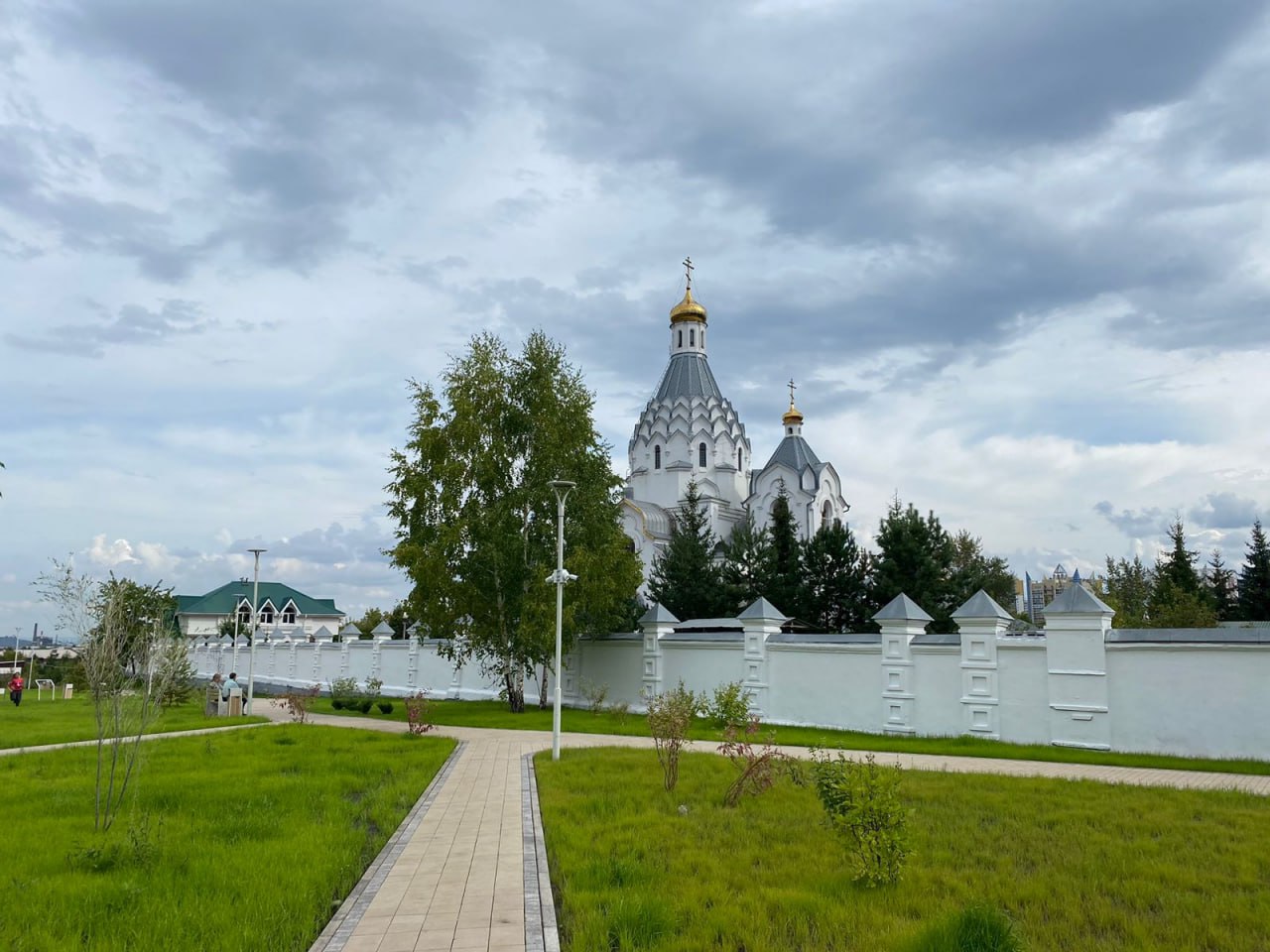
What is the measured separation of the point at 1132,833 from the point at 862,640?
11025 mm

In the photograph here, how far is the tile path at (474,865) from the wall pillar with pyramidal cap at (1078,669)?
1.84 meters

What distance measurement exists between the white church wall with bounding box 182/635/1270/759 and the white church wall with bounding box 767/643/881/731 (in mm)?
23

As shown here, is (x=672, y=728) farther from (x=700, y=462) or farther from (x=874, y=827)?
(x=700, y=462)

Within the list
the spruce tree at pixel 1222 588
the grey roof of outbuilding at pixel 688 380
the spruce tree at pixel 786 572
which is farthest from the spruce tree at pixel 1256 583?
the grey roof of outbuilding at pixel 688 380

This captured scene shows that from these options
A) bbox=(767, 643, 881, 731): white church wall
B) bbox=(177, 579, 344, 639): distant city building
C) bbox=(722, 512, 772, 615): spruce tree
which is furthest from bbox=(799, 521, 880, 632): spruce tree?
bbox=(177, 579, 344, 639): distant city building

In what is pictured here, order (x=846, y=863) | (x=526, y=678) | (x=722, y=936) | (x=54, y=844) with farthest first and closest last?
(x=526, y=678) → (x=54, y=844) → (x=846, y=863) → (x=722, y=936)

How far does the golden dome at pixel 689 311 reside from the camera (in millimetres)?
48875

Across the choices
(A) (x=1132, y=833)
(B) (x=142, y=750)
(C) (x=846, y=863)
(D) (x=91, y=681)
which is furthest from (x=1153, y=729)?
(B) (x=142, y=750)

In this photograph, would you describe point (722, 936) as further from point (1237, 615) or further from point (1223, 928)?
point (1237, 615)

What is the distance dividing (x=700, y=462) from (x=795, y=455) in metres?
6.21

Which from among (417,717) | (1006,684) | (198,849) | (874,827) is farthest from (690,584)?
(874,827)

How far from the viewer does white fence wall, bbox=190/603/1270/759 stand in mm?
14852

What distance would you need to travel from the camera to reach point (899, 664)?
61.0 feet

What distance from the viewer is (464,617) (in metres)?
25.1
